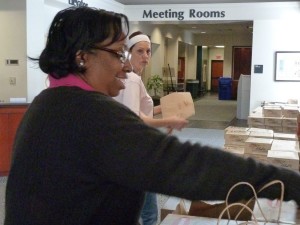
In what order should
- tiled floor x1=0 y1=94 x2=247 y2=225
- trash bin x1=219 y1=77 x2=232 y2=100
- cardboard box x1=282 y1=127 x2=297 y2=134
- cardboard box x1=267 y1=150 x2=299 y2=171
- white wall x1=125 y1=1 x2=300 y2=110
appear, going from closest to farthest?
1. cardboard box x1=267 y1=150 x2=299 y2=171
2. cardboard box x1=282 y1=127 x2=297 y2=134
3. tiled floor x1=0 y1=94 x2=247 y2=225
4. white wall x1=125 y1=1 x2=300 y2=110
5. trash bin x1=219 y1=77 x2=232 y2=100

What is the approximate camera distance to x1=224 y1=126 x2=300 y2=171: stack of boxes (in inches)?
98.3

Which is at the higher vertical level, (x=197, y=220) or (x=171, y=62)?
(x=171, y=62)

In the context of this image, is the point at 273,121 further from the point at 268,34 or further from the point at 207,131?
the point at 268,34

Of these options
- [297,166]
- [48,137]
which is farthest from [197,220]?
[297,166]

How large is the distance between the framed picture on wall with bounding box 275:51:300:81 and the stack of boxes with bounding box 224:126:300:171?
6334 millimetres

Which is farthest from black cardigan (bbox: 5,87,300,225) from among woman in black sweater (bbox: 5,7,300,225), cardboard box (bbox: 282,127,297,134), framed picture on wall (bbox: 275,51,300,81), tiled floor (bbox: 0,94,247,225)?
framed picture on wall (bbox: 275,51,300,81)

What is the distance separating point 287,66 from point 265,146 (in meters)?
6.94

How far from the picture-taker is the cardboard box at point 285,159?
247cm

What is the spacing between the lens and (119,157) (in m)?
0.84

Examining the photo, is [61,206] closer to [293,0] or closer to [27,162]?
[27,162]

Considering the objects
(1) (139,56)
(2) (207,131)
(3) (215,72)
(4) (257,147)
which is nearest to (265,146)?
(4) (257,147)

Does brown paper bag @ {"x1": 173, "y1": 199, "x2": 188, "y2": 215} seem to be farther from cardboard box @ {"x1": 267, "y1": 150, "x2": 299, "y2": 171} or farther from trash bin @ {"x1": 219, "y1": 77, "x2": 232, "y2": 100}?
trash bin @ {"x1": 219, "y1": 77, "x2": 232, "y2": 100}

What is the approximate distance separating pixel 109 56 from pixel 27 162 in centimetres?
31

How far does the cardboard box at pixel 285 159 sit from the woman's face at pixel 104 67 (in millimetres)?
1701
